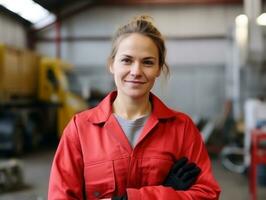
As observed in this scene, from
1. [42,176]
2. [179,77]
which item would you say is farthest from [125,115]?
[179,77]

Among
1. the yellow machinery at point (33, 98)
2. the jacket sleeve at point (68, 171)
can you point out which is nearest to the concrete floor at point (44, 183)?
the yellow machinery at point (33, 98)

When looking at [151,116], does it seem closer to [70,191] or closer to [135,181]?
[135,181]

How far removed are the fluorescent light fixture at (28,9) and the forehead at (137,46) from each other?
951cm

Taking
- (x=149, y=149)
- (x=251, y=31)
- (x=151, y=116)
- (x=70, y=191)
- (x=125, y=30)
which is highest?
(x=251, y=31)

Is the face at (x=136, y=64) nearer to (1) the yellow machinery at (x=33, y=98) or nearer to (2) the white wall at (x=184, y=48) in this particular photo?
(1) the yellow machinery at (x=33, y=98)

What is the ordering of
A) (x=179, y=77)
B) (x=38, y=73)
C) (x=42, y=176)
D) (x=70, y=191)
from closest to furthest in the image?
(x=70, y=191) → (x=42, y=176) → (x=38, y=73) → (x=179, y=77)

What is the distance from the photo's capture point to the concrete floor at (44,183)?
544 cm

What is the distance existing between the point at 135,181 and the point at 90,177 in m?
0.15

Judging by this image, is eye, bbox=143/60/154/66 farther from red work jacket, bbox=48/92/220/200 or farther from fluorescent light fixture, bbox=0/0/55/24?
fluorescent light fixture, bbox=0/0/55/24

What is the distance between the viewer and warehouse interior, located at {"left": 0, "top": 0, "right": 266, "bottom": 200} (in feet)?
22.7

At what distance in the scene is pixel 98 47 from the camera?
12.7 metres

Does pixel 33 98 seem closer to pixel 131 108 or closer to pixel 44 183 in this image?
pixel 44 183

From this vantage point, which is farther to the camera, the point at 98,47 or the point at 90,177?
the point at 98,47

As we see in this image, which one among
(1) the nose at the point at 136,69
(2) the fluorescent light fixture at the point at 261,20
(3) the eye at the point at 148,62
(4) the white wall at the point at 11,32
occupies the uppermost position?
(4) the white wall at the point at 11,32
